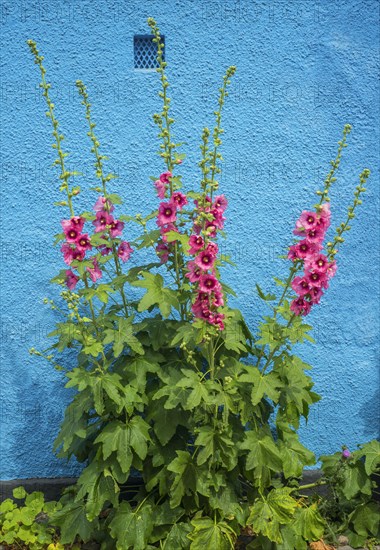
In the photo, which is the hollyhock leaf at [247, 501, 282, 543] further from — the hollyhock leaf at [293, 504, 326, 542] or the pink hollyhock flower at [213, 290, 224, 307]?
the pink hollyhock flower at [213, 290, 224, 307]

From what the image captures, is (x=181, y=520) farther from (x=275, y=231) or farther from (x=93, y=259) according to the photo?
(x=275, y=231)

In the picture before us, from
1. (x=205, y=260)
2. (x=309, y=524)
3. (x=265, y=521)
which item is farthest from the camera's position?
(x=309, y=524)

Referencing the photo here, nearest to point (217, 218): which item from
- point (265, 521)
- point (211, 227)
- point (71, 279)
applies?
point (211, 227)

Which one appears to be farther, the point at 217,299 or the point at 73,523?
the point at 73,523

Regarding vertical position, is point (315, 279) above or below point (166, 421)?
above

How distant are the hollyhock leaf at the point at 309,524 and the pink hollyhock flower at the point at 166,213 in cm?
178

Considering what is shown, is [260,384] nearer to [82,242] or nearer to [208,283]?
[208,283]

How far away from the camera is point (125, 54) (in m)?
3.91

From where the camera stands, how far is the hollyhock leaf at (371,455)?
3738 mm

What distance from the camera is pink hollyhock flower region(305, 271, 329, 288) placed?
3254 millimetres

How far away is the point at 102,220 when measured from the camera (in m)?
3.50

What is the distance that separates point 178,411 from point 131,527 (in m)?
0.64

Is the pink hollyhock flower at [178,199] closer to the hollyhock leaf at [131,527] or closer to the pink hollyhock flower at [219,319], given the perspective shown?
the pink hollyhock flower at [219,319]

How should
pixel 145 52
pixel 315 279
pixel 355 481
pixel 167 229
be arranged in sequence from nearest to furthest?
1. pixel 315 279
2. pixel 167 229
3. pixel 355 481
4. pixel 145 52
